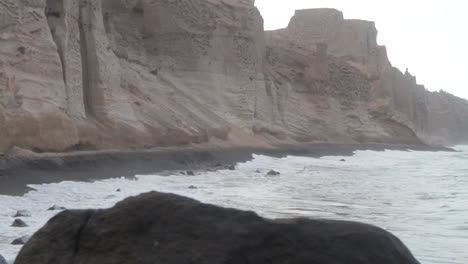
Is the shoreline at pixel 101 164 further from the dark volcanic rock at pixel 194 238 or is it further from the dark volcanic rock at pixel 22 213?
the dark volcanic rock at pixel 194 238

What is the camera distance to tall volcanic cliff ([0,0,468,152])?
11445mm

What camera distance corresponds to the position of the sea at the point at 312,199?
18.3 feet

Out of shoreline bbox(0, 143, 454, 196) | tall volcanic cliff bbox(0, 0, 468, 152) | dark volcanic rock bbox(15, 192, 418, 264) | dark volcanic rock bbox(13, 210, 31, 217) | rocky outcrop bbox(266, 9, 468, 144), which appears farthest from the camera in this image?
rocky outcrop bbox(266, 9, 468, 144)

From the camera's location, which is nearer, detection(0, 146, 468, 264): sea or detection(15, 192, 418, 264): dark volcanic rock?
detection(15, 192, 418, 264): dark volcanic rock

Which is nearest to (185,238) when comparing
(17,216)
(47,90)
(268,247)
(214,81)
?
(268,247)

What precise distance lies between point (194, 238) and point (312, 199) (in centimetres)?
664

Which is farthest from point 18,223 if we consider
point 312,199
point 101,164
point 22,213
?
point 101,164

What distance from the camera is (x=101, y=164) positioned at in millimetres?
11234

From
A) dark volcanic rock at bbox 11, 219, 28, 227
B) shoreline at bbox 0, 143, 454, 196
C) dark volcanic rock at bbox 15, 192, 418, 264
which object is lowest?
shoreline at bbox 0, 143, 454, 196

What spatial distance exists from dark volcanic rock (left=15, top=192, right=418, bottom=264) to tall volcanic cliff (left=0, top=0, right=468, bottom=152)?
7948 mm

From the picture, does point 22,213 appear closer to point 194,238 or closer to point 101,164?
point 194,238

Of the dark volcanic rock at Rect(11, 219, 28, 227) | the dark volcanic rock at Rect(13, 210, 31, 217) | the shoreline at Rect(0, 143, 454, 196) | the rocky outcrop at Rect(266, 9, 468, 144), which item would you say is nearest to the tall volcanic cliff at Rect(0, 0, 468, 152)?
the rocky outcrop at Rect(266, 9, 468, 144)

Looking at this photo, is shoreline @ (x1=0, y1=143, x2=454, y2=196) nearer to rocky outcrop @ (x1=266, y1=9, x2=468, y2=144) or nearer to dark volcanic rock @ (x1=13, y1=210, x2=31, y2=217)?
dark volcanic rock @ (x1=13, y1=210, x2=31, y2=217)

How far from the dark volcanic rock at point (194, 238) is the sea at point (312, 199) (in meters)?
1.38
